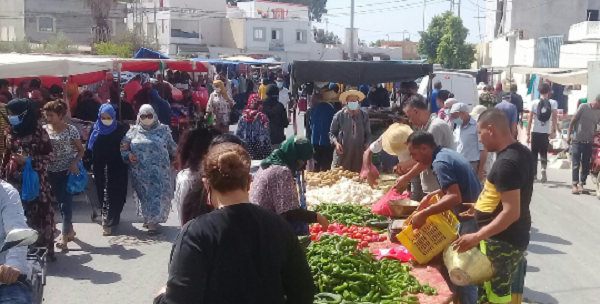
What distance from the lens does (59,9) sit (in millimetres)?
46531

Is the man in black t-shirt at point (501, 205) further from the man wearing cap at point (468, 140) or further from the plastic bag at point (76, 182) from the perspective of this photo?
the plastic bag at point (76, 182)

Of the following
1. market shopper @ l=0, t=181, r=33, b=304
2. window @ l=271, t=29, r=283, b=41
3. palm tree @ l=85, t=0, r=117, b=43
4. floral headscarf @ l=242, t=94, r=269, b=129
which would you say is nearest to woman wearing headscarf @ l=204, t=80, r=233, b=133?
floral headscarf @ l=242, t=94, r=269, b=129

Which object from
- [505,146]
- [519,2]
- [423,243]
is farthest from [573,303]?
[519,2]

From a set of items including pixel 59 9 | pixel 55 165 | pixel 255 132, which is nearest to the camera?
pixel 55 165

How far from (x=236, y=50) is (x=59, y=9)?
20344mm

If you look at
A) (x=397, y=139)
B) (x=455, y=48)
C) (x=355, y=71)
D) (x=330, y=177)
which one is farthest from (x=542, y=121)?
(x=455, y=48)

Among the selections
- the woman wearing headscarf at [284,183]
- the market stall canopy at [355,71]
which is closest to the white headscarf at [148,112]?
the woman wearing headscarf at [284,183]

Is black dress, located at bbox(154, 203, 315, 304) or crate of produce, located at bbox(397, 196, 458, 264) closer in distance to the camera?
black dress, located at bbox(154, 203, 315, 304)

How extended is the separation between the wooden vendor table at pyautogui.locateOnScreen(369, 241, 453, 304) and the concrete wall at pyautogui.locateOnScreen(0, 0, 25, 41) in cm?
4469

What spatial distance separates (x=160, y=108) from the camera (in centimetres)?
1347

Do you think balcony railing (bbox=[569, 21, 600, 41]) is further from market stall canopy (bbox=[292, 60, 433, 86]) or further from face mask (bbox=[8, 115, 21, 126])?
face mask (bbox=[8, 115, 21, 126])

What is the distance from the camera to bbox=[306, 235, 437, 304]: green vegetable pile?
5152 mm

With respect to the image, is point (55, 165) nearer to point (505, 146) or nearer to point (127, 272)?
point (127, 272)

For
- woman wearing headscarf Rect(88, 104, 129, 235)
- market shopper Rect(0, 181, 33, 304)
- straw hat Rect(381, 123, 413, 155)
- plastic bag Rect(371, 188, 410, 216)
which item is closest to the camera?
market shopper Rect(0, 181, 33, 304)
